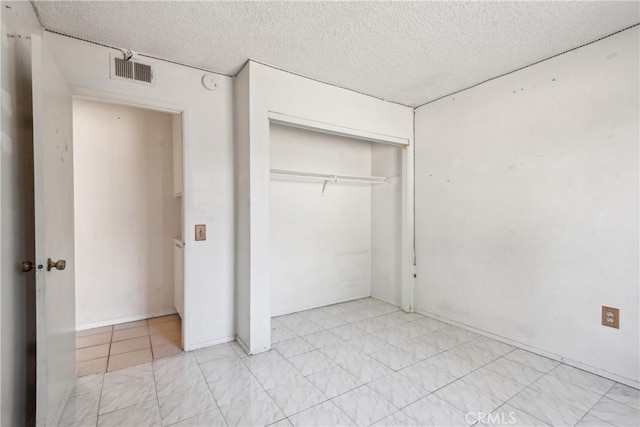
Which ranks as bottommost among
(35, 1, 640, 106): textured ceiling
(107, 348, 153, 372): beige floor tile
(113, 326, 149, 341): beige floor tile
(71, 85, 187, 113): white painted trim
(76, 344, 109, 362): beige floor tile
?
(113, 326, 149, 341): beige floor tile

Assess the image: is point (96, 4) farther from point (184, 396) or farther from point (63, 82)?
point (184, 396)

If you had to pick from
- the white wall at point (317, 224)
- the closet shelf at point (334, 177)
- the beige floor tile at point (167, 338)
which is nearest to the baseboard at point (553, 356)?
the white wall at point (317, 224)

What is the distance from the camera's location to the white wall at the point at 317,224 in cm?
351

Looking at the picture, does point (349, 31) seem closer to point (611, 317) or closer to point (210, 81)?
point (210, 81)

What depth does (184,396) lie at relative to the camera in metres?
1.98

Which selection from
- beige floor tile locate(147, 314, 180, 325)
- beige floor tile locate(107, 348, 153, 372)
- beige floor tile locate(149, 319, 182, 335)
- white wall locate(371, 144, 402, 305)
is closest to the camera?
beige floor tile locate(107, 348, 153, 372)

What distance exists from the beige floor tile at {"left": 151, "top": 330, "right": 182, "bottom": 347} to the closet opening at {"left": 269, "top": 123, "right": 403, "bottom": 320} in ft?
3.28

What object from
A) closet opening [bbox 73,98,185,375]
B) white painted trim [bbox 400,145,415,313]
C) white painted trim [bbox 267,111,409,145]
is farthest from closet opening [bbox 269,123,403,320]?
closet opening [bbox 73,98,185,375]

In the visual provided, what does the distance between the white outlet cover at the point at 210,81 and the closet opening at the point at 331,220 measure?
852 mm

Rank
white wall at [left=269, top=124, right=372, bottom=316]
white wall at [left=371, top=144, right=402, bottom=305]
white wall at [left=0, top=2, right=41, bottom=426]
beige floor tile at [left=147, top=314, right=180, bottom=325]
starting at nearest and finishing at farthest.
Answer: white wall at [left=0, top=2, right=41, bottom=426] < beige floor tile at [left=147, top=314, right=180, bottom=325] < white wall at [left=269, top=124, right=372, bottom=316] < white wall at [left=371, top=144, right=402, bottom=305]

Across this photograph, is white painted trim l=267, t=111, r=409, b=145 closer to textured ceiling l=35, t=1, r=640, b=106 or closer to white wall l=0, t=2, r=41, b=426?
textured ceiling l=35, t=1, r=640, b=106

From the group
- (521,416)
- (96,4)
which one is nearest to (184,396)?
(521,416)

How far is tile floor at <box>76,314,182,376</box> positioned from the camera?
2.42m

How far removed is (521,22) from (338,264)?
2.96 meters
